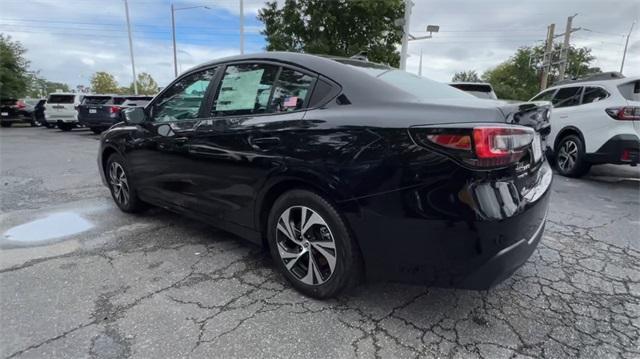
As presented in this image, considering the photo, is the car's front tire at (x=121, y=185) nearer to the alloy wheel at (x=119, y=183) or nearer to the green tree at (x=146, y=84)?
the alloy wheel at (x=119, y=183)

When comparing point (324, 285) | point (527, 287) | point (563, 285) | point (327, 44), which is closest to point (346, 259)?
point (324, 285)

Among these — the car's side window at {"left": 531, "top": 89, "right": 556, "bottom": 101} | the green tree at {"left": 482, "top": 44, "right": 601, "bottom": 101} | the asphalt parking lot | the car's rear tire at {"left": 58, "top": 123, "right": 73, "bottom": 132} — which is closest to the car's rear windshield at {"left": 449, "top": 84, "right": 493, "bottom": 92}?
the car's side window at {"left": 531, "top": 89, "right": 556, "bottom": 101}

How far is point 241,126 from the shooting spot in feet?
8.96

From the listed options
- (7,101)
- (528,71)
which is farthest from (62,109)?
(528,71)

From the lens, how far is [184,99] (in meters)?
3.45

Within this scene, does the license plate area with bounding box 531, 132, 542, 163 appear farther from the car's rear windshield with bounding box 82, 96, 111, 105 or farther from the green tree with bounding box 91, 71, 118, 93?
the green tree with bounding box 91, 71, 118, 93

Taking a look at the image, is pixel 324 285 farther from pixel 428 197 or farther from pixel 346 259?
pixel 428 197

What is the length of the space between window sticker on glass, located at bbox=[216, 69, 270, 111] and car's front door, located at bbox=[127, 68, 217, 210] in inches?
7.7

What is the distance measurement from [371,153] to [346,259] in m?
0.65

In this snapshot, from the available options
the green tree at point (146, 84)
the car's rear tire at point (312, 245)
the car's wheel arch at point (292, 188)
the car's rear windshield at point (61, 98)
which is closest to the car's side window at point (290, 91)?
the car's wheel arch at point (292, 188)

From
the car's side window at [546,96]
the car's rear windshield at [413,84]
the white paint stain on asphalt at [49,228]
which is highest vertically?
the car's side window at [546,96]

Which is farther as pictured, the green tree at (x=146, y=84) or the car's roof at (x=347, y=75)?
the green tree at (x=146, y=84)

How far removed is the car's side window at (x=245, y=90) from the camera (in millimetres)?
2756

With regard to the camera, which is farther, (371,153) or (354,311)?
(354,311)
